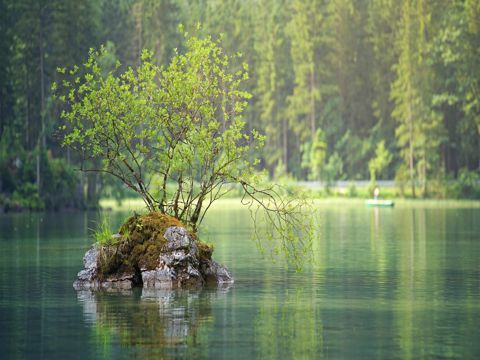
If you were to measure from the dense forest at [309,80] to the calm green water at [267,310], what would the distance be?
45233 millimetres

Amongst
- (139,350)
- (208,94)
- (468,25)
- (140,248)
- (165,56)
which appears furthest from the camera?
(165,56)

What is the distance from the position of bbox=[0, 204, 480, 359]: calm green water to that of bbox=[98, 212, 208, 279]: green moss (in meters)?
1.40

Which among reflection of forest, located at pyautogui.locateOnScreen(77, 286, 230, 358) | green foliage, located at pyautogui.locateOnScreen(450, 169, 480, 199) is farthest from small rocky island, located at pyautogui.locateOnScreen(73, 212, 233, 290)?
green foliage, located at pyautogui.locateOnScreen(450, 169, 480, 199)

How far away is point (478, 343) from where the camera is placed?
22953mm

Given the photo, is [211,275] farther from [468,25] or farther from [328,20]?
[328,20]

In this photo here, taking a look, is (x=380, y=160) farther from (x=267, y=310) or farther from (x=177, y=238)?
(x=267, y=310)

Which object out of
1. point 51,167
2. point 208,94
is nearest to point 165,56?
point 51,167

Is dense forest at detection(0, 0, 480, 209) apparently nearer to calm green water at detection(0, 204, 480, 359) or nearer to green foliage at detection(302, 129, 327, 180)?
green foliage at detection(302, 129, 327, 180)

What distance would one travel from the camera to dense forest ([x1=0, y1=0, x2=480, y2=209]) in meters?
94.4

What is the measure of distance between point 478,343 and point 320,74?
136828 millimetres

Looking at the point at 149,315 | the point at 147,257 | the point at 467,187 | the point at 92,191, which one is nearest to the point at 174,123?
the point at 147,257

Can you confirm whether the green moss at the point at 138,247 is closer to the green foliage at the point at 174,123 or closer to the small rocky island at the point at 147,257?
the small rocky island at the point at 147,257

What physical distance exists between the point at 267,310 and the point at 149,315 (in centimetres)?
279

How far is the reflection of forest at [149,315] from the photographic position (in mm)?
23469
